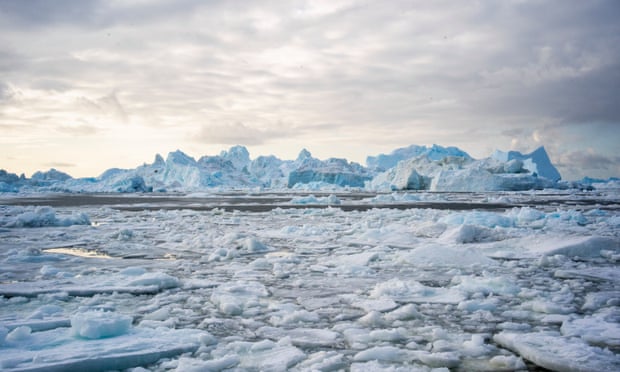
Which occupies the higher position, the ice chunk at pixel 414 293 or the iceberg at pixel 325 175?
the iceberg at pixel 325 175

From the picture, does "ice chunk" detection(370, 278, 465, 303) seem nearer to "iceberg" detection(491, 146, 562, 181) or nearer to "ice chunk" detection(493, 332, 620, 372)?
"ice chunk" detection(493, 332, 620, 372)

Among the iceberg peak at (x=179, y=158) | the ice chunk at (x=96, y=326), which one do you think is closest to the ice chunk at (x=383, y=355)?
the ice chunk at (x=96, y=326)

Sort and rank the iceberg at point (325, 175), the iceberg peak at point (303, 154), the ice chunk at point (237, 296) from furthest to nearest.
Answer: the iceberg peak at point (303, 154)
the iceberg at point (325, 175)
the ice chunk at point (237, 296)

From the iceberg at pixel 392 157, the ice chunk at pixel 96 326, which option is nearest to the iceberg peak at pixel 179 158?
the iceberg at pixel 392 157

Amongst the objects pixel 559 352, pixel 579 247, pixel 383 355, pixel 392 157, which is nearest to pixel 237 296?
pixel 383 355

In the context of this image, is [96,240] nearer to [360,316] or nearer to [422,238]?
[422,238]

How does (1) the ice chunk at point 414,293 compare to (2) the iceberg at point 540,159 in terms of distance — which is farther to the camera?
(2) the iceberg at point 540,159

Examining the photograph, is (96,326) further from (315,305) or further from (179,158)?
(179,158)

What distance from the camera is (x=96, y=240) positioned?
332 inches

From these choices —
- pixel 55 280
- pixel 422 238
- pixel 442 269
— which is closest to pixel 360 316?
pixel 442 269

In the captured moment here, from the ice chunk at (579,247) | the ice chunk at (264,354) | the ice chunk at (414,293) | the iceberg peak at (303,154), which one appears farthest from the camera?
the iceberg peak at (303,154)

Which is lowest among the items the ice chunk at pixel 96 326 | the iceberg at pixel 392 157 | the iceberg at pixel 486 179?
the ice chunk at pixel 96 326

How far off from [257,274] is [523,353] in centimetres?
315

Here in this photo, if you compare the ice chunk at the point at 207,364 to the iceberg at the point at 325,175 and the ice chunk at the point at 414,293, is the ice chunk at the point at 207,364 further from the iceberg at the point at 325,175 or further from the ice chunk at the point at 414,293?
the iceberg at the point at 325,175
